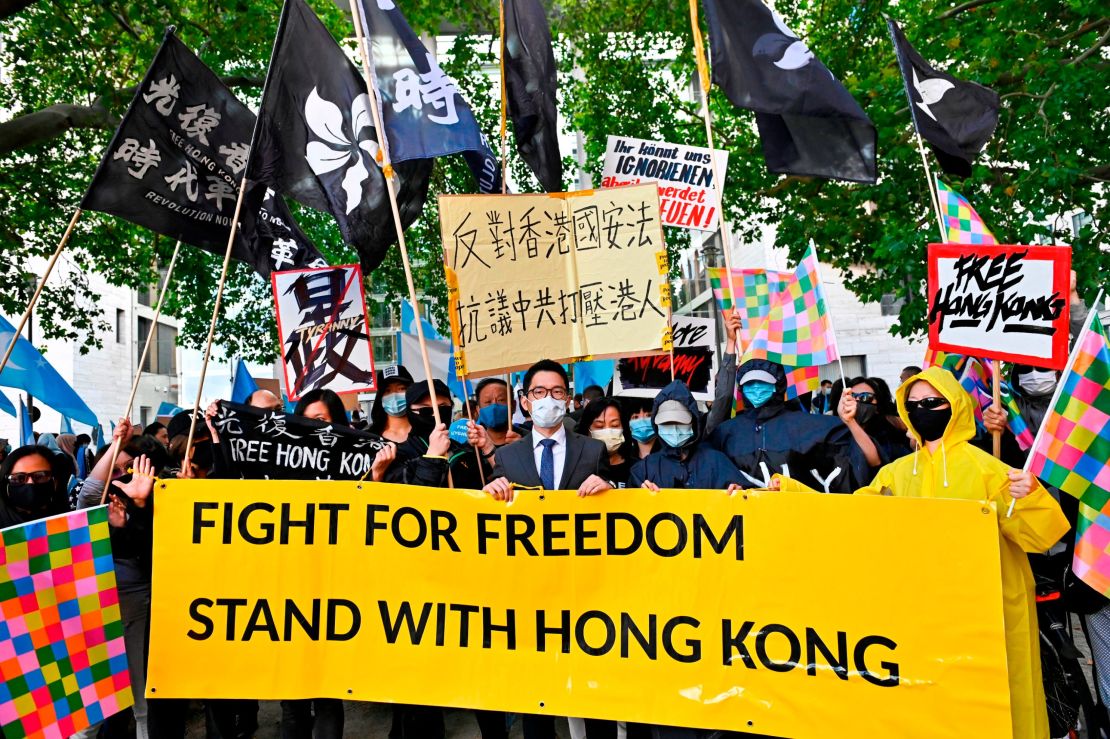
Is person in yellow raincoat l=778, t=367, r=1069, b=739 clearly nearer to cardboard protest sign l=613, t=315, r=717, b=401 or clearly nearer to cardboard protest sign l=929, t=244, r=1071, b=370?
cardboard protest sign l=929, t=244, r=1071, b=370

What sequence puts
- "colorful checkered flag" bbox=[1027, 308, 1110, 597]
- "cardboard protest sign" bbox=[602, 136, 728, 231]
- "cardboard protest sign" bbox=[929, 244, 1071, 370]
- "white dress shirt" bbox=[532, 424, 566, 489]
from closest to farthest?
"colorful checkered flag" bbox=[1027, 308, 1110, 597], "cardboard protest sign" bbox=[929, 244, 1071, 370], "white dress shirt" bbox=[532, 424, 566, 489], "cardboard protest sign" bbox=[602, 136, 728, 231]

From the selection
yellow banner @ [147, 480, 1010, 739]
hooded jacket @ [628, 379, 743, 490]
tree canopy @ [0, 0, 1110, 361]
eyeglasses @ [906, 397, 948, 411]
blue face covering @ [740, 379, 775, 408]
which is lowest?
yellow banner @ [147, 480, 1010, 739]

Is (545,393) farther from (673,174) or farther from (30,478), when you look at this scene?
(673,174)

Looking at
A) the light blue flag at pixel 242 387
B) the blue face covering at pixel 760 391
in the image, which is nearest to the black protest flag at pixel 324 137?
the blue face covering at pixel 760 391

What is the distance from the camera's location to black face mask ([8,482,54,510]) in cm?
439

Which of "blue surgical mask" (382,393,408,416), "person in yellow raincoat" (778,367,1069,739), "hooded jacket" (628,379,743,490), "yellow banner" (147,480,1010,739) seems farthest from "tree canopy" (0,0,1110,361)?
"hooded jacket" (628,379,743,490)

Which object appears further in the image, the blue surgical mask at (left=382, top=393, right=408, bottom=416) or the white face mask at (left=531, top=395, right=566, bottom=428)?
the blue surgical mask at (left=382, top=393, right=408, bottom=416)

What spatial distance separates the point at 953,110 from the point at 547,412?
3783 mm

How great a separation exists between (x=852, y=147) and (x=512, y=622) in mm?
3915

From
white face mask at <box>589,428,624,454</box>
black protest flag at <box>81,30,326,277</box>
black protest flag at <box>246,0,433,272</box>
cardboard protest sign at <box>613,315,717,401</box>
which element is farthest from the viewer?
cardboard protest sign at <box>613,315,717,401</box>

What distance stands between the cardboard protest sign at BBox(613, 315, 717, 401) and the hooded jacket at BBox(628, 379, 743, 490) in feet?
10.2

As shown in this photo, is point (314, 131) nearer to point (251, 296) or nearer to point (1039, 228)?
point (1039, 228)

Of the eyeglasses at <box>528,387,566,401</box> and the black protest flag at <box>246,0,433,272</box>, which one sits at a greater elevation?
the black protest flag at <box>246,0,433,272</box>

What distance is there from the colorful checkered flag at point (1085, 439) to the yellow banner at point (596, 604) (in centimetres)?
42
